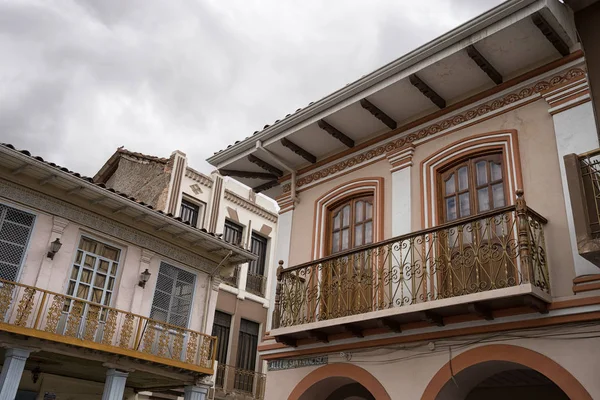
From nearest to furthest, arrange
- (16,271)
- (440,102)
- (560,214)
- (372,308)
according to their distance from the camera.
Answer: (560,214), (372,308), (440,102), (16,271)

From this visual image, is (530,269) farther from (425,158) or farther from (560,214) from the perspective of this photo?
(425,158)

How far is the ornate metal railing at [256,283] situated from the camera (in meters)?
21.5

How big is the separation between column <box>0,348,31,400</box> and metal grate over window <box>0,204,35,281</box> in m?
1.63

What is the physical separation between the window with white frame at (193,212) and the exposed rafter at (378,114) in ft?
39.7

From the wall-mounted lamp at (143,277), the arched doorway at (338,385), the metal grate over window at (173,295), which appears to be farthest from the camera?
the metal grate over window at (173,295)

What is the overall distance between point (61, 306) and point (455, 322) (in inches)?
342

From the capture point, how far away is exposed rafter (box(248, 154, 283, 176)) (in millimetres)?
10953

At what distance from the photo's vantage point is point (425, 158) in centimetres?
891

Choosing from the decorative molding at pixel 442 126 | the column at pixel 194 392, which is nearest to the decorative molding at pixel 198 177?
the column at pixel 194 392

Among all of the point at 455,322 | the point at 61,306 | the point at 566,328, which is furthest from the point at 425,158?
the point at 61,306

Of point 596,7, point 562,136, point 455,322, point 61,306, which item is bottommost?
point 455,322

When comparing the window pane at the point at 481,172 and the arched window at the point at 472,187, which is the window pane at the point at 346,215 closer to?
the arched window at the point at 472,187

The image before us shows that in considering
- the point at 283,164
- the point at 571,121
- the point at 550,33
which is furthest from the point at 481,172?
the point at 283,164

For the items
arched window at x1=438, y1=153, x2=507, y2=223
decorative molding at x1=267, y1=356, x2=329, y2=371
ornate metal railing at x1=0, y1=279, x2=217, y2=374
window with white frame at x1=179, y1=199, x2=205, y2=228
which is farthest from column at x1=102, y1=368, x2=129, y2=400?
arched window at x1=438, y1=153, x2=507, y2=223
